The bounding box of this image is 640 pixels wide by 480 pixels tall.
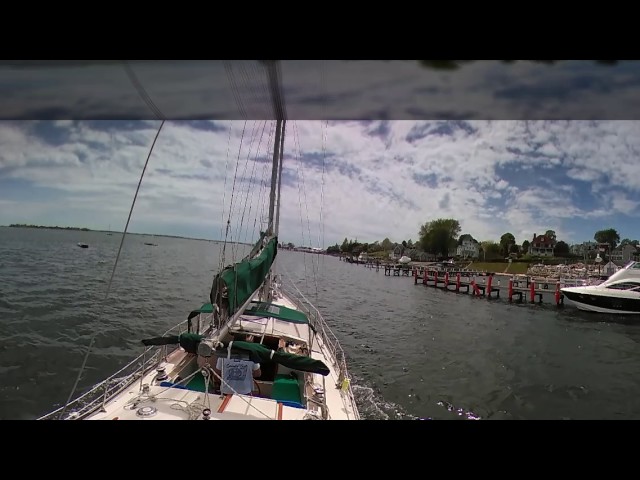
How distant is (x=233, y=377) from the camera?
10.5 feet

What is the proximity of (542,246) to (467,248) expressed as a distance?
8140 mm

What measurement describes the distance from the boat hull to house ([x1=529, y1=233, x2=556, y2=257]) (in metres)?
26.7

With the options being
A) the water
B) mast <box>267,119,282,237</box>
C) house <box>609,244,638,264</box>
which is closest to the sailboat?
the water

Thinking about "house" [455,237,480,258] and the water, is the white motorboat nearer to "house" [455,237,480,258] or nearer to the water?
the water

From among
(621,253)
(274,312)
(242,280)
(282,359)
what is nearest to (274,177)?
(274,312)

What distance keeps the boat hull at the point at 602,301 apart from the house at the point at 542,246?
1051 inches

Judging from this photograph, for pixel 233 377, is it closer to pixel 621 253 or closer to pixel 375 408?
pixel 375 408

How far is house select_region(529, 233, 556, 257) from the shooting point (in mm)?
Answer: 42406

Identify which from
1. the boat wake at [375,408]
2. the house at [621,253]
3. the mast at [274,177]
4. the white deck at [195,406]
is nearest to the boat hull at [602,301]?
the boat wake at [375,408]

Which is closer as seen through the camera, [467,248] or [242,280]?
[242,280]

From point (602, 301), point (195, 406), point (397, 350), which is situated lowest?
point (397, 350)
